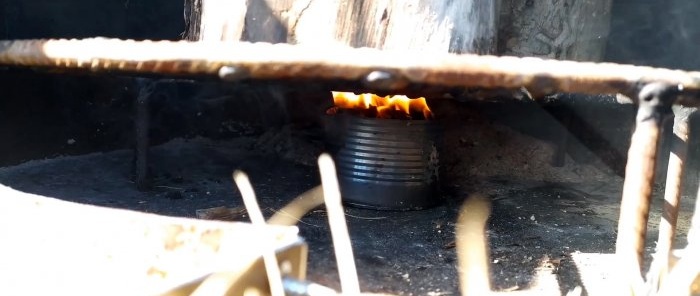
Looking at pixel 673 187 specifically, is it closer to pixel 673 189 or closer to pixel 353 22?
pixel 673 189

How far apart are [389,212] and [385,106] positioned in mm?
476

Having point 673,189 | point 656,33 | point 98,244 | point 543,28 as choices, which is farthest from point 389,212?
point 656,33

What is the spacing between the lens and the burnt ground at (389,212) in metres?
1.95

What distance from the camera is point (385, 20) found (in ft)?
7.24

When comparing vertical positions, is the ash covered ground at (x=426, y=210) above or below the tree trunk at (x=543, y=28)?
below

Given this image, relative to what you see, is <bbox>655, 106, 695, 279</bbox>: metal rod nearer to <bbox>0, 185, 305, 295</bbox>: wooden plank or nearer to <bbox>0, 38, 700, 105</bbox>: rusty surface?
<bbox>0, 38, 700, 105</bbox>: rusty surface

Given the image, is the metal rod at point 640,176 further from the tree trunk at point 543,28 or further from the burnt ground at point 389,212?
the tree trunk at point 543,28

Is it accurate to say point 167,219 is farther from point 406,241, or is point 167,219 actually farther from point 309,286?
point 406,241

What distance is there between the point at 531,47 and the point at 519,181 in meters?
0.79

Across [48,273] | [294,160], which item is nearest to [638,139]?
[48,273]

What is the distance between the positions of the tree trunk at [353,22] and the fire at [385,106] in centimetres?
61

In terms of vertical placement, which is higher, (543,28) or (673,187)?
(543,28)

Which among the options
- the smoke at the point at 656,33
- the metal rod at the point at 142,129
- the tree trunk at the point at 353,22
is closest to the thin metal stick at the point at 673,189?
the tree trunk at the point at 353,22

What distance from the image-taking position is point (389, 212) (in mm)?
2762
